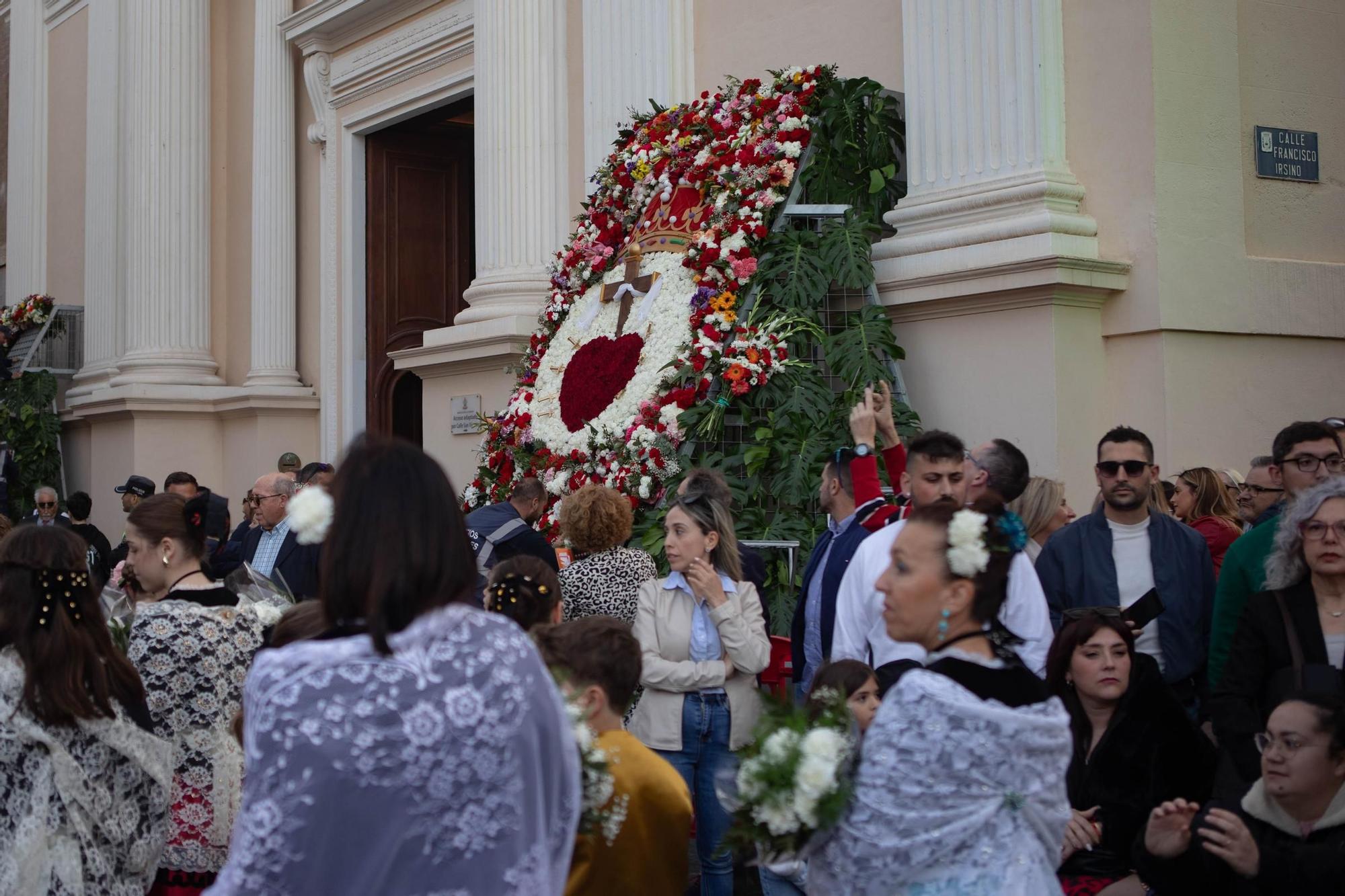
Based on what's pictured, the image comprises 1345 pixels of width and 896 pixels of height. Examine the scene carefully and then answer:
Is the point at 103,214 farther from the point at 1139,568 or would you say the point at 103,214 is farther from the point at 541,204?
the point at 1139,568

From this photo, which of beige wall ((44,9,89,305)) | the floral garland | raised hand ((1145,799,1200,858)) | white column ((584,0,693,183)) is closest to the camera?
raised hand ((1145,799,1200,858))

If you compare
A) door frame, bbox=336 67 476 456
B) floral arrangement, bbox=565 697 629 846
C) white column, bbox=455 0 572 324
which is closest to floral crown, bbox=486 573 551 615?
floral arrangement, bbox=565 697 629 846

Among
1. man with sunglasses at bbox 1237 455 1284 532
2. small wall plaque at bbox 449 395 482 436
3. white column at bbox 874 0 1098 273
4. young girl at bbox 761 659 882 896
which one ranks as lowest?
young girl at bbox 761 659 882 896

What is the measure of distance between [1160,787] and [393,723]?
2.87m

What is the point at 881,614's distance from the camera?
403cm

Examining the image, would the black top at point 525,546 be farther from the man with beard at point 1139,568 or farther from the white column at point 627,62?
the white column at point 627,62

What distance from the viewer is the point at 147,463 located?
611 inches

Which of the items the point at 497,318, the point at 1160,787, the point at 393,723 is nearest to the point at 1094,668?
the point at 1160,787

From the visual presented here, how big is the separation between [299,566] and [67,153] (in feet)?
42.5

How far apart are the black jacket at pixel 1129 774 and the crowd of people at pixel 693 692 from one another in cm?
1

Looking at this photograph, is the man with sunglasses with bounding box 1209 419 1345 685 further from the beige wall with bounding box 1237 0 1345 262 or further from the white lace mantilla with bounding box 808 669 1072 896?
the beige wall with bounding box 1237 0 1345 262

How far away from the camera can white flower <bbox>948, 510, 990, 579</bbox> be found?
3.01 meters

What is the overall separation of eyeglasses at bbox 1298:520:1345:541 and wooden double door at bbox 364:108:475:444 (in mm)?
10911

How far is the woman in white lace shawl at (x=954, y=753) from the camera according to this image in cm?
294
